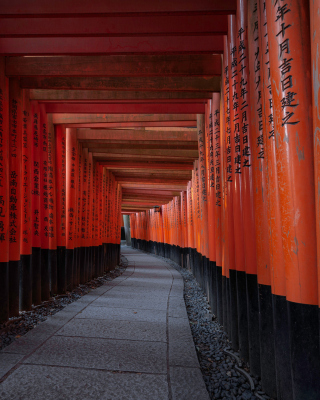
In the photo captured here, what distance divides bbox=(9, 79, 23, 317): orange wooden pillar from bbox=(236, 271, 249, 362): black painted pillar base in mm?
3216

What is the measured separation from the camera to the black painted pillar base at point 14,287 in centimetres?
486

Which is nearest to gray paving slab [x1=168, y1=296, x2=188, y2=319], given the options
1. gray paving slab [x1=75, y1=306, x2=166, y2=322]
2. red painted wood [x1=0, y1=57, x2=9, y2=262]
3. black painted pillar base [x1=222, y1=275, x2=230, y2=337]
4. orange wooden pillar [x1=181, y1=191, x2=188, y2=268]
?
gray paving slab [x1=75, y1=306, x2=166, y2=322]

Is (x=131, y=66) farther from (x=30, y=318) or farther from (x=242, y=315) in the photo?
(x=30, y=318)

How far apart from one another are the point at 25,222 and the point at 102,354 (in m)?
2.84

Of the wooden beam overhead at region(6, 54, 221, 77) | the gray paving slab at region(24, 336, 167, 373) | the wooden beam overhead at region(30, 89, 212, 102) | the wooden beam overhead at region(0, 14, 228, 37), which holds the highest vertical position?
the wooden beam overhead at region(0, 14, 228, 37)

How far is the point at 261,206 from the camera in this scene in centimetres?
275

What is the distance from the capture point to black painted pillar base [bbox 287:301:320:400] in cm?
199

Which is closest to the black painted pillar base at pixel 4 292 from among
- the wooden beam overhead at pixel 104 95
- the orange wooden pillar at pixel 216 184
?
the wooden beam overhead at pixel 104 95

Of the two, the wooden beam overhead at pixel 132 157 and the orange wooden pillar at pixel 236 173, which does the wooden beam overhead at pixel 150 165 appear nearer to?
the wooden beam overhead at pixel 132 157

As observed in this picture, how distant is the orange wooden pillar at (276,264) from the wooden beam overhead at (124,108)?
3747 mm

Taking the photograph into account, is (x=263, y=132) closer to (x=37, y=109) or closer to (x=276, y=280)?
(x=276, y=280)

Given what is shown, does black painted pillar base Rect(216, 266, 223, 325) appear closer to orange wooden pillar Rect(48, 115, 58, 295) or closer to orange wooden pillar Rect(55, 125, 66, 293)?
orange wooden pillar Rect(48, 115, 58, 295)

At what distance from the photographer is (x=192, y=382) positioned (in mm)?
2660

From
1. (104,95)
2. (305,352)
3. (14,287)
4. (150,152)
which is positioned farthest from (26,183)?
(305,352)
